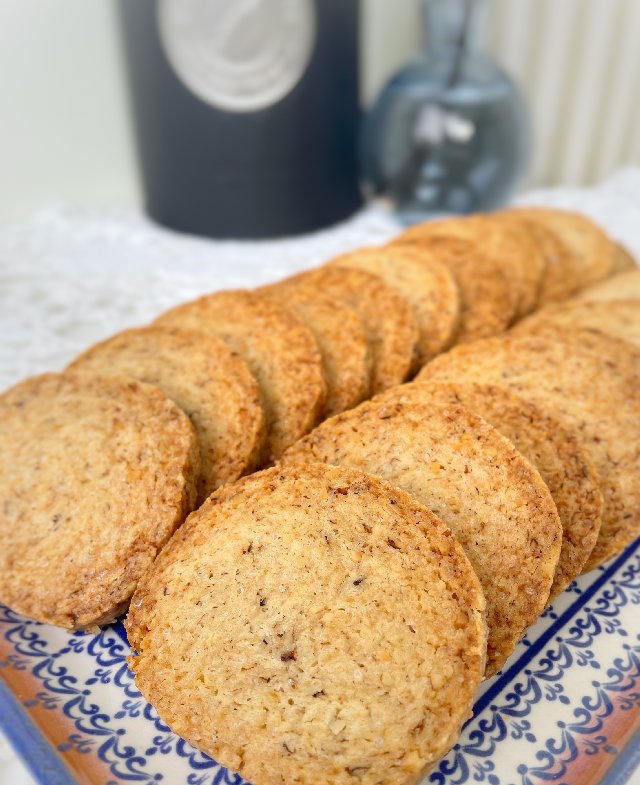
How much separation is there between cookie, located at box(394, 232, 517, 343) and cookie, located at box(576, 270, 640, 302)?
182 mm

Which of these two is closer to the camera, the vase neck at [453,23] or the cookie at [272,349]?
the cookie at [272,349]

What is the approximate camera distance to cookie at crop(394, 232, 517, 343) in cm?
162

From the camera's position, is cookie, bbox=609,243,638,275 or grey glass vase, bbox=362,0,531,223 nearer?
cookie, bbox=609,243,638,275

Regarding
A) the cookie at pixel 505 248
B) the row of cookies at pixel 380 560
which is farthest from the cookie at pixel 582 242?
the row of cookies at pixel 380 560

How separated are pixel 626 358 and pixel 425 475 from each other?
19.5 inches

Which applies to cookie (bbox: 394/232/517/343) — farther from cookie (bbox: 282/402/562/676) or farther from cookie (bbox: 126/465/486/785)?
cookie (bbox: 126/465/486/785)

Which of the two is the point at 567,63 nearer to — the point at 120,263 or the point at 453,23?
the point at 453,23

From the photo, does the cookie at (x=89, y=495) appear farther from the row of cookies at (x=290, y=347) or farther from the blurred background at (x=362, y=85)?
the blurred background at (x=362, y=85)

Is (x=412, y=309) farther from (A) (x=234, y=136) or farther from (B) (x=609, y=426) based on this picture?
(A) (x=234, y=136)

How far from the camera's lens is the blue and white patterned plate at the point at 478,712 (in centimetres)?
92

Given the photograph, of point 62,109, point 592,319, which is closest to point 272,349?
point 592,319

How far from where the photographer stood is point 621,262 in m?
2.00

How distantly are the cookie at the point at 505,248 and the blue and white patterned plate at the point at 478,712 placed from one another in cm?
79

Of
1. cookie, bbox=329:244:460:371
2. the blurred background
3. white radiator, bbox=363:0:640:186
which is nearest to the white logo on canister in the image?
the blurred background
